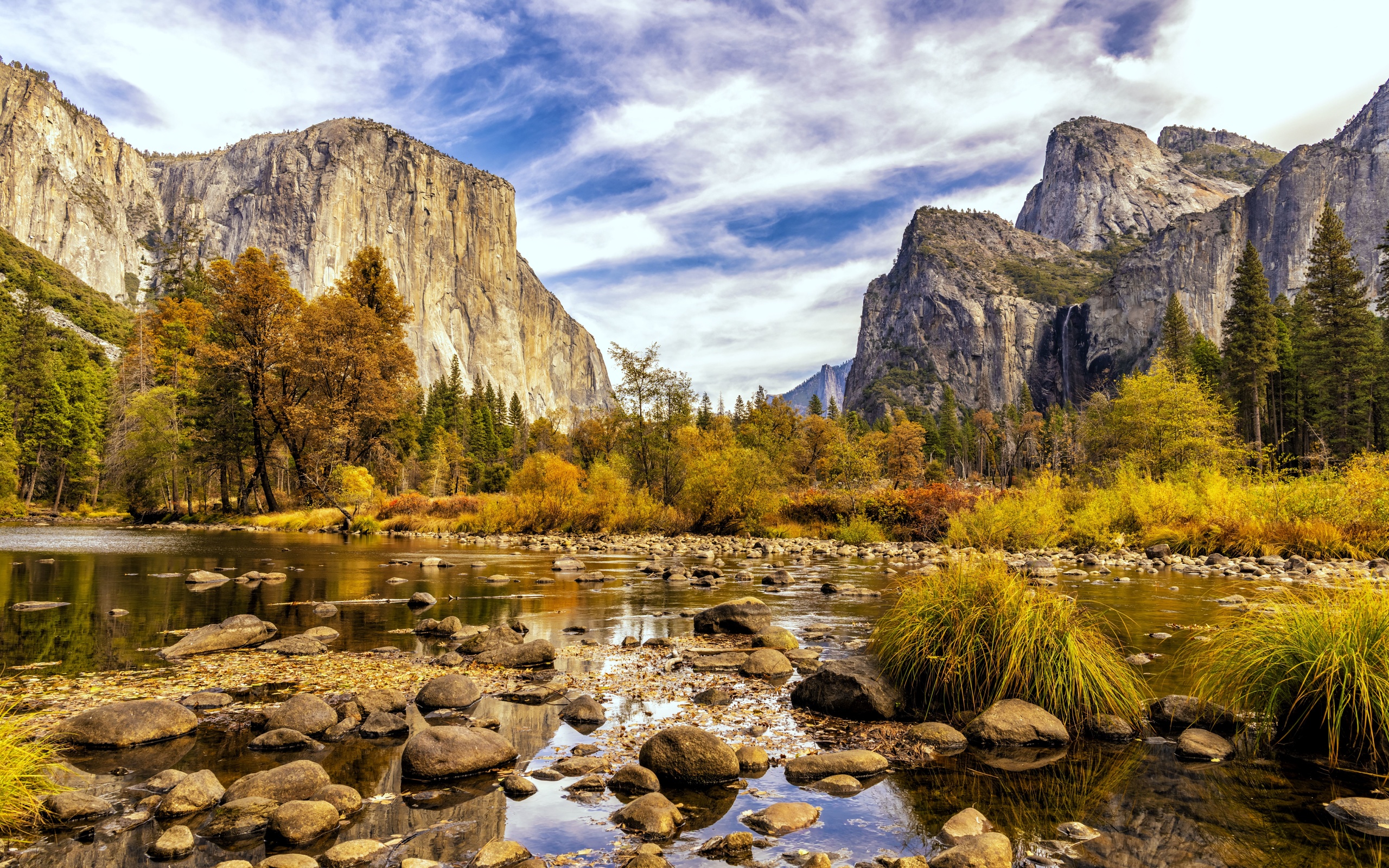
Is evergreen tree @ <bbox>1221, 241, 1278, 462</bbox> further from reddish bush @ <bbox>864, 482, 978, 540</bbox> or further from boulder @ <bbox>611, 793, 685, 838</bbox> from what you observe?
boulder @ <bbox>611, 793, 685, 838</bbox>

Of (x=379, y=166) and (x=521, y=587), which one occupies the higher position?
(x=379, y=166)

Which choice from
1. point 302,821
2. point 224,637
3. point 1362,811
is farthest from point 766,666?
point 224,637

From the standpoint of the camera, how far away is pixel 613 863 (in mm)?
3836

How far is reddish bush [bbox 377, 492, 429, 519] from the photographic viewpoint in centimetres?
3872

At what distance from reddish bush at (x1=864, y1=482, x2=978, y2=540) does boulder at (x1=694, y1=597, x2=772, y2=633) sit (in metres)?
16.6

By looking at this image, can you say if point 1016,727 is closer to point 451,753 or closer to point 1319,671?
point 1319,671

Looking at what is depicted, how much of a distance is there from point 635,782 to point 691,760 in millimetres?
434

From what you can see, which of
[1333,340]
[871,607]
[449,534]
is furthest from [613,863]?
[1333,340]

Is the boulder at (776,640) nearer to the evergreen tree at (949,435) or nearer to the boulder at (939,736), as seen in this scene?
the boulder at (939,736)

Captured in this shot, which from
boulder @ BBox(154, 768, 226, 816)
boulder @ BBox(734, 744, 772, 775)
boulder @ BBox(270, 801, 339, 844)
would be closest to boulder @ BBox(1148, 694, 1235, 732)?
boulder @ BBox(734, 744, 772, 775)

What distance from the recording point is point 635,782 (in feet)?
16.2

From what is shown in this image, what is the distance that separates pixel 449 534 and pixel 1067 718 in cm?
3140

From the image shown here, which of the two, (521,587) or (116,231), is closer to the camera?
(521,587)

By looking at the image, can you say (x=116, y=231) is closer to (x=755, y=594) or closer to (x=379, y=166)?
(x=379, y=166)
